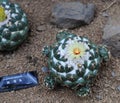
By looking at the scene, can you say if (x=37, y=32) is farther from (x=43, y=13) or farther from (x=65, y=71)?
(x=65, y=71)

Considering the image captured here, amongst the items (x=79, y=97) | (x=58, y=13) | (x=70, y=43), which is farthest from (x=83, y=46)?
(x=58, y=13)

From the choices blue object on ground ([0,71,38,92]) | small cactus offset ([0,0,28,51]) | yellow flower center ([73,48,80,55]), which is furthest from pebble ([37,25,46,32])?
yellow flower center ([73,48,80,55])

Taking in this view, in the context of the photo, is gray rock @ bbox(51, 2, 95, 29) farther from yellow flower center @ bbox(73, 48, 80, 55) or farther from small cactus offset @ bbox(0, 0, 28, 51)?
yellow flower center @ bbox(73, 48, 80, 55)

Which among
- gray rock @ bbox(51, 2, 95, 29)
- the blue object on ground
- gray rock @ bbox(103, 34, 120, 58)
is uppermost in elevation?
gray rock @ bbox(51, 2, 95, 29)

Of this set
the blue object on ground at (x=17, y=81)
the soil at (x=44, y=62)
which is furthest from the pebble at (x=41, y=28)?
the blue object on ground at (x=17, y=81)

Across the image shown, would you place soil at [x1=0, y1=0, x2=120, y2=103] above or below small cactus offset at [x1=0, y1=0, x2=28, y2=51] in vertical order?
below

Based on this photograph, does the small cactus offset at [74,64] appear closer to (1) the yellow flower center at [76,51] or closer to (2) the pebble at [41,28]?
(1) the yellow flower center at [76,51]

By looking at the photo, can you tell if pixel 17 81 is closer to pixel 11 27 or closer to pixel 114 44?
pixel 11 27
